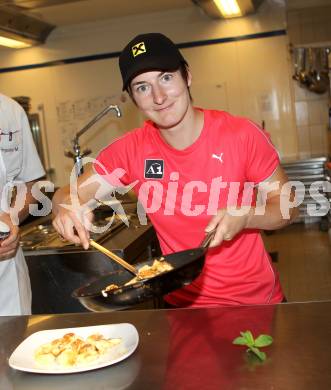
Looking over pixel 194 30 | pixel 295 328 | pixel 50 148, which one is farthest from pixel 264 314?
pixel 50 148

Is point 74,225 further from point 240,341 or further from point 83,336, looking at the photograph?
point 240,341

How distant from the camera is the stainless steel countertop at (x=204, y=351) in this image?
0.99 m

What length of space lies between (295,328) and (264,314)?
0.10 metres

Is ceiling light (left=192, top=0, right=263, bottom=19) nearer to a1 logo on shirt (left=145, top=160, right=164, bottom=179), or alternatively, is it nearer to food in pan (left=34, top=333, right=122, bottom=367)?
a1 logo on shirt (left=145, top=160, right=164, bottom=179)

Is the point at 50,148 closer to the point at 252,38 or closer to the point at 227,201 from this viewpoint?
the point at 252,38

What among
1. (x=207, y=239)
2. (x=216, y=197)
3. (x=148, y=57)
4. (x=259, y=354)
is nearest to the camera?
(x=259, y=354)

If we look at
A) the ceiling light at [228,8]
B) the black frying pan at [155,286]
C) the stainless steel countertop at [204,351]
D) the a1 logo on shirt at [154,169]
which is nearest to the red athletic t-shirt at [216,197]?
the a1 logo on shirt at [154,169]

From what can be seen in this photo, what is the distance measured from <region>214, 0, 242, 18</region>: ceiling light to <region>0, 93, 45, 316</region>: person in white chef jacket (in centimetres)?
316

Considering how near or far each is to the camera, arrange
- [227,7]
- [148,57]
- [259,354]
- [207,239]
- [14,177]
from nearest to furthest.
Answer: [259,354] < [207,239] < [148,57] < [14,177] < [227,7]

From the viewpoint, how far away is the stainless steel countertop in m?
→ 0.99

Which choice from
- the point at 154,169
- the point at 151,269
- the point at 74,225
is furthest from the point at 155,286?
the point at 154,169

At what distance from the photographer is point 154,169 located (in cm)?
161

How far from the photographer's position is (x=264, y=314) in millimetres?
1271

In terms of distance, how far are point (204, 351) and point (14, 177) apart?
1198 millimetres
